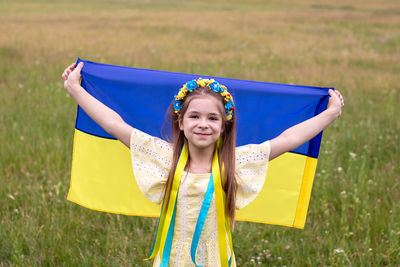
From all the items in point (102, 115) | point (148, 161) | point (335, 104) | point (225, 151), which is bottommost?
point (148, 161)

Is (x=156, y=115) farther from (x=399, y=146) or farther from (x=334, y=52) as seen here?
(x=334, y=52)

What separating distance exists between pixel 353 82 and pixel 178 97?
7.88 metres

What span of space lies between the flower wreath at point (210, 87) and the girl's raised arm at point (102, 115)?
352 mm

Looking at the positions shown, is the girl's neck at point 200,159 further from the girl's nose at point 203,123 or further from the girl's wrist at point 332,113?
the girl's wrist at point 332,113

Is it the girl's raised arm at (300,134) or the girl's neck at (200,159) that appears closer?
the girl's neck at (200,159)

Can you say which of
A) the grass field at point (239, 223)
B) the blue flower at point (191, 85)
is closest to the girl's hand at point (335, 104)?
the blue flower at point (191, 85)

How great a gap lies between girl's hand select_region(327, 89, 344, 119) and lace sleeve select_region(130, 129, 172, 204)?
41.5 inches

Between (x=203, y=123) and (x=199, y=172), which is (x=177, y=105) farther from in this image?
(x=199, y=172)

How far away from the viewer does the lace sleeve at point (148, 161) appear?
9.63 ft

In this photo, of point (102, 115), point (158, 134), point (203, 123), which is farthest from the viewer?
point (158, 134)

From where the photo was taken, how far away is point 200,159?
295 cm

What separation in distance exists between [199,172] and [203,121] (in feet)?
0.99

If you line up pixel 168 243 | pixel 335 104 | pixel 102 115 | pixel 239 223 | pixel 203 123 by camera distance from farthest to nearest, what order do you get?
pixel 239 223 < pixel 335 104 < pixel 102 115 < pixel 168 243 < pixel 203 123

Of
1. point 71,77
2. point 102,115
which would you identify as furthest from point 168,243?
point 71,77
